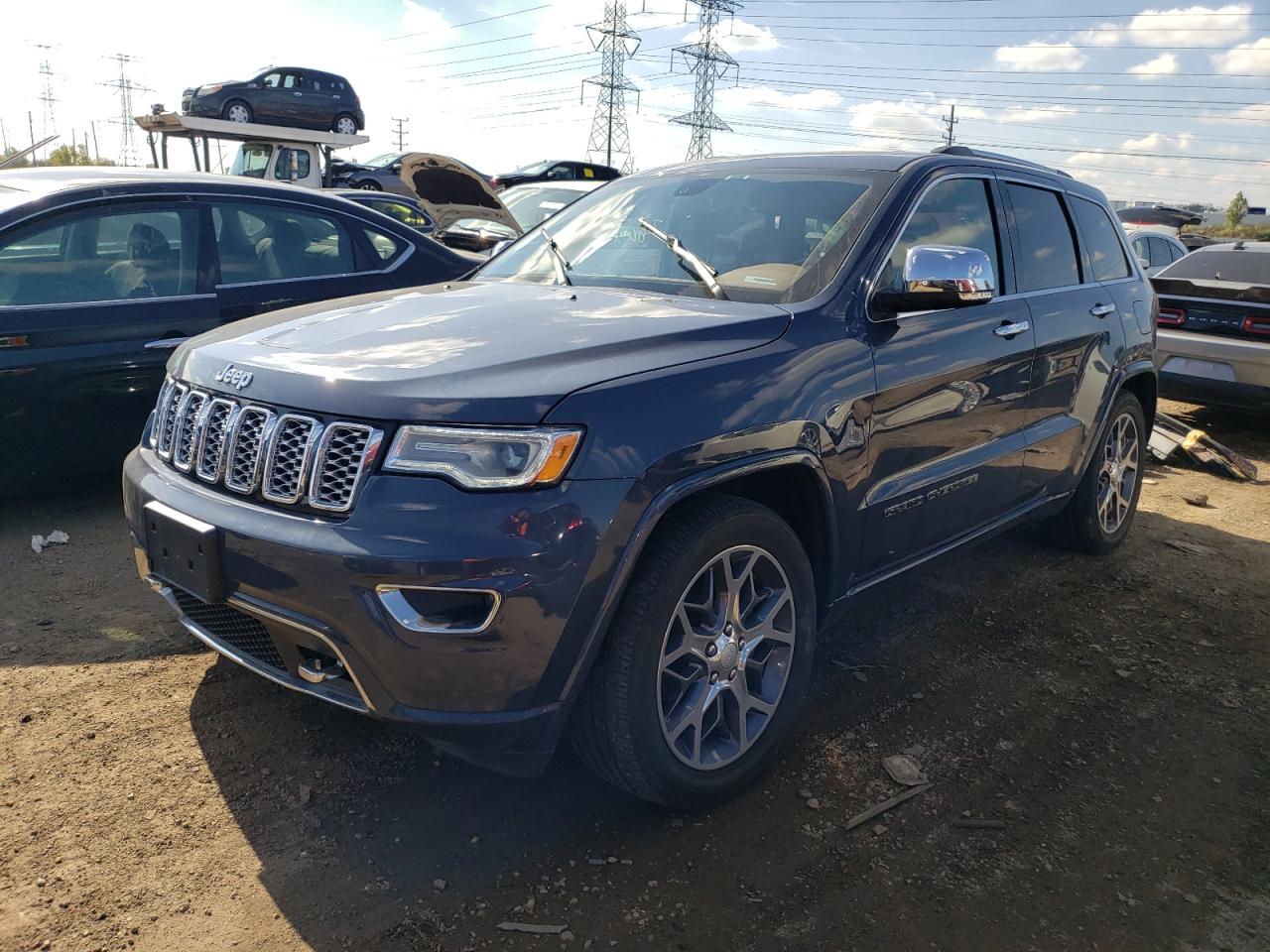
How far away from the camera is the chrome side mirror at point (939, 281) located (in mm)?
3092

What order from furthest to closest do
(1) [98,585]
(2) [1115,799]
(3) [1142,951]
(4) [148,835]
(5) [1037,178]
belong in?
(5) [1037,178] < (1) [98,585] < (2) [1115,799] < (4) [148,835] < (3) [1142,951]

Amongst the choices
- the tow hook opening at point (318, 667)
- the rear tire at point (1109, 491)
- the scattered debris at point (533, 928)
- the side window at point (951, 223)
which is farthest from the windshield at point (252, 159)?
the scattered debris at point (533, 928)

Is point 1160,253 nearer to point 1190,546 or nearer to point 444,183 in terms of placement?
point 1190,546

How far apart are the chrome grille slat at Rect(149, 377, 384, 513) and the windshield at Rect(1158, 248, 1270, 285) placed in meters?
8.46

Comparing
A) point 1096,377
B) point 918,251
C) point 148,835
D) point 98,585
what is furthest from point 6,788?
point 1096,377

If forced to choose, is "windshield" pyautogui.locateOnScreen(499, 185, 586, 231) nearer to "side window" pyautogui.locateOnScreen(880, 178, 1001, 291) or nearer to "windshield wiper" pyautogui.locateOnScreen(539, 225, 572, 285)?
"windshield wiper" pyautogui.locateOnScreen(539, 225, 572, 285)

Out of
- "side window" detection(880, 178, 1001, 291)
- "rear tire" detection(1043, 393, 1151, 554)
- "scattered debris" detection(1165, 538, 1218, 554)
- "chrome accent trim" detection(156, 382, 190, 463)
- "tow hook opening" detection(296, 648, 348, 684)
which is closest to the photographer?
"tow hook opening" detection(296, 648, 348, 684)

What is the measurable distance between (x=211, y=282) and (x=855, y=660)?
12.1 feet

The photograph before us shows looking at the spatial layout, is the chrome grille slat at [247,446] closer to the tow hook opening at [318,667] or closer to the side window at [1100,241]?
the tow hook opening at [318,667]

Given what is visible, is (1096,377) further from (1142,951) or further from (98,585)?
(98,585)

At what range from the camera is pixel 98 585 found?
416cm

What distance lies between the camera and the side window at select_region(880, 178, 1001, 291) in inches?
132

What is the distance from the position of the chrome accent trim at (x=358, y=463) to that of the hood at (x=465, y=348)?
1.5 inches

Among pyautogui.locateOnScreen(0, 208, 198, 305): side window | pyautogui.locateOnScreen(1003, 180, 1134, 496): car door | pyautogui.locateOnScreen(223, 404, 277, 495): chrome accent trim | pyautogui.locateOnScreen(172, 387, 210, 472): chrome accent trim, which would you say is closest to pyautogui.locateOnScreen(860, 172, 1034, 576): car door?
pyautogui.locateOnScreen(1003, 180, 1134, 496): car door
